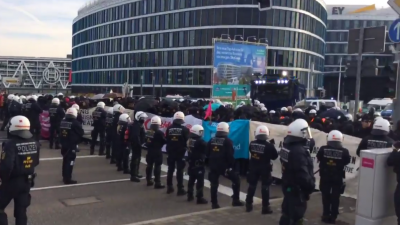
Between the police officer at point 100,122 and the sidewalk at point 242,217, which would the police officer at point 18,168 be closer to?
the sidewalk at point 242,217

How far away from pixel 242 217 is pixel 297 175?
1.92 metres

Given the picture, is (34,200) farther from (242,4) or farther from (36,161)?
(242,4)

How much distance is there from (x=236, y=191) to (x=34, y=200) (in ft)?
14.5

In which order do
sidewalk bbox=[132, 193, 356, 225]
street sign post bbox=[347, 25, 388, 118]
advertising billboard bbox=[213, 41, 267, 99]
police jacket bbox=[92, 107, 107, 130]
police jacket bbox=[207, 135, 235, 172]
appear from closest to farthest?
sidewalk bbox=[132, 193, 356, 225]
police jacket bbox=[207, 135, 235, 172]
street sign post bbox=[347, 25, 388, 118]
police jacket bbox=[92, 107, 107, 130]
advertising billboard bbox=[213, 41, 267, 99]

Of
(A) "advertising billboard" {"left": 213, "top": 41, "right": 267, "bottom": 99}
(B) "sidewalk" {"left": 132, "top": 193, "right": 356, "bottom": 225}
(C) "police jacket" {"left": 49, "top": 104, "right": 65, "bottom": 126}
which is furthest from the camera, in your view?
(A) "advertising billboard" {"left": 213, "top": 41, "right": 267, "bottom": 99}

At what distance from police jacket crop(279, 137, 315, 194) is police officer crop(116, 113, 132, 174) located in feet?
20.3

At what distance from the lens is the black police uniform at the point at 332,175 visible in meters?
7.71

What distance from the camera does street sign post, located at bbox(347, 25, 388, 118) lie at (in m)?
10.4

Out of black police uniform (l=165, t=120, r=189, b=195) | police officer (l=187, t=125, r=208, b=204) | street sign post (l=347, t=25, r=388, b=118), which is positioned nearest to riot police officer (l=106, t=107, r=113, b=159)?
black police uniform (l=165, t=120, r=189, b=195)

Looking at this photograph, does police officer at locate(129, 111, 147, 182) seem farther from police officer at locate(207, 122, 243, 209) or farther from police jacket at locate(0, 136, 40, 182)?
police jacket at locate(0, 136, 40, 182)

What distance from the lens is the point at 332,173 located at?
7.70m

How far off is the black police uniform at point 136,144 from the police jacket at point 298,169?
5452mm

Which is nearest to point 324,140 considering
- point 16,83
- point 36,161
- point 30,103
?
point 36,161

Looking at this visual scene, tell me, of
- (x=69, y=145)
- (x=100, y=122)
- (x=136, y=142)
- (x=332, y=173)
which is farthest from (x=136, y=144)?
(x=332, y=173)
